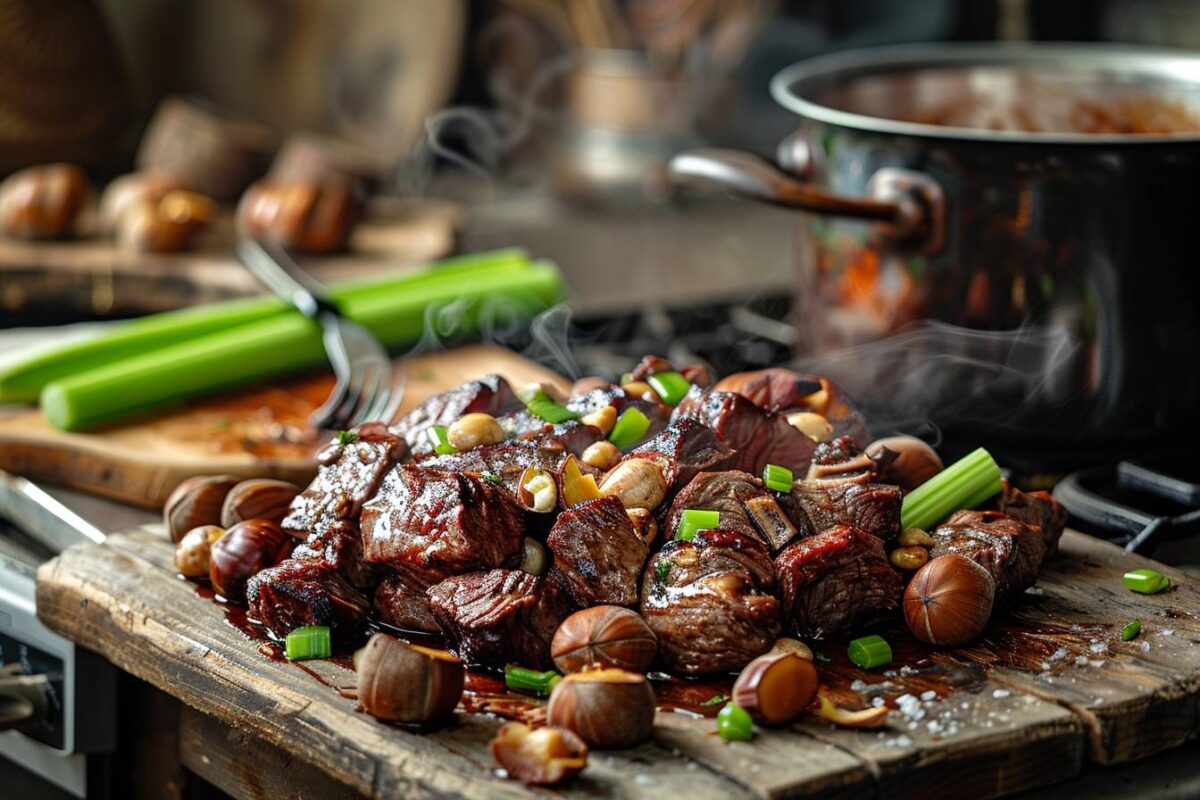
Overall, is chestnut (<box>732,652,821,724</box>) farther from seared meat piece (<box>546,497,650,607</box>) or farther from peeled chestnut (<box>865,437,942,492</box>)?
peeled chestnut (<box>865,437,942,492</box>)

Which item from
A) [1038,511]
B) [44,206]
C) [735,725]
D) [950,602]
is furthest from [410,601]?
[44,206]

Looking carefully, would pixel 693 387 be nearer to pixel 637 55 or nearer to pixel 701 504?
pixel 701 504

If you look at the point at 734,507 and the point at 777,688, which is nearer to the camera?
the point at 777,688

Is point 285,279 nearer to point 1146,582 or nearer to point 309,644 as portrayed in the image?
point 309,644

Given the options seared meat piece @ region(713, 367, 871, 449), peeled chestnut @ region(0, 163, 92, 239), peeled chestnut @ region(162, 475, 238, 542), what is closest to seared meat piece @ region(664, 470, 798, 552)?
seared meat piece @ region(713, 367, 871, 449)

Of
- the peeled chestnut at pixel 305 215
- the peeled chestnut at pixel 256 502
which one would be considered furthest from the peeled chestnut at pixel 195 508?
the peeled chestnut at pixel 305 215
